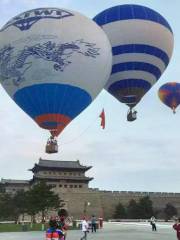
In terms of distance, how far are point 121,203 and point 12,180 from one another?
23.1 m

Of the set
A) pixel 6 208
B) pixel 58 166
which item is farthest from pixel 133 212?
pixel 58 166

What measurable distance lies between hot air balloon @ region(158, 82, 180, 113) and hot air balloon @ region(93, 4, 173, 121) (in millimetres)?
8592

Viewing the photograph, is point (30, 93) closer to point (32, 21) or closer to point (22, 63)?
point (22, 63)

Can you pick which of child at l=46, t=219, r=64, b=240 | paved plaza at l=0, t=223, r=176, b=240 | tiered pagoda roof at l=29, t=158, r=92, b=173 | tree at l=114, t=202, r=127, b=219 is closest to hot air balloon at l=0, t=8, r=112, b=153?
paved plaza at l=0, t=223, r=176, b=240

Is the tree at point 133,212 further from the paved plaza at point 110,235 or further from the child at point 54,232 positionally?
the child at point 54,232

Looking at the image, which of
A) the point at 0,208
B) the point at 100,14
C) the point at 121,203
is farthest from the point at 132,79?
the point at 121,203

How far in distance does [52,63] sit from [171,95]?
1573 centimetres

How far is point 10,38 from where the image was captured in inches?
752

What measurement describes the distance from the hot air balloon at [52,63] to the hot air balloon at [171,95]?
1390 centimetres

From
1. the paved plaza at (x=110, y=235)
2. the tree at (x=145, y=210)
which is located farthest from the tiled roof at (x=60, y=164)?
the paved plaza at (x=110, y=235)

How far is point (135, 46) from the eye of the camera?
2305cm

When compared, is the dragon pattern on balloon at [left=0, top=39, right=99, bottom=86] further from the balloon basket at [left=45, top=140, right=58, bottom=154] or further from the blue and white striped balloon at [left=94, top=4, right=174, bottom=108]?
the blue and white striped balloon at [left=94, top=4, right=174, bottom=108]

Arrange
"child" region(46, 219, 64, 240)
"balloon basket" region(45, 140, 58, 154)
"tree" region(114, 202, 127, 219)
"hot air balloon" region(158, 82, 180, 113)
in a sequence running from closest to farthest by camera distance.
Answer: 1. "child" region(46, 219, 64, 240)
2. "balloon basket" region(45, 140, 58, 154)
3. "hot air balloon" region(158, 82, 180, 113)
4. "tree" region(114, 202, 127, 219)

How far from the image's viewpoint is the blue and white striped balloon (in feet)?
75.5
